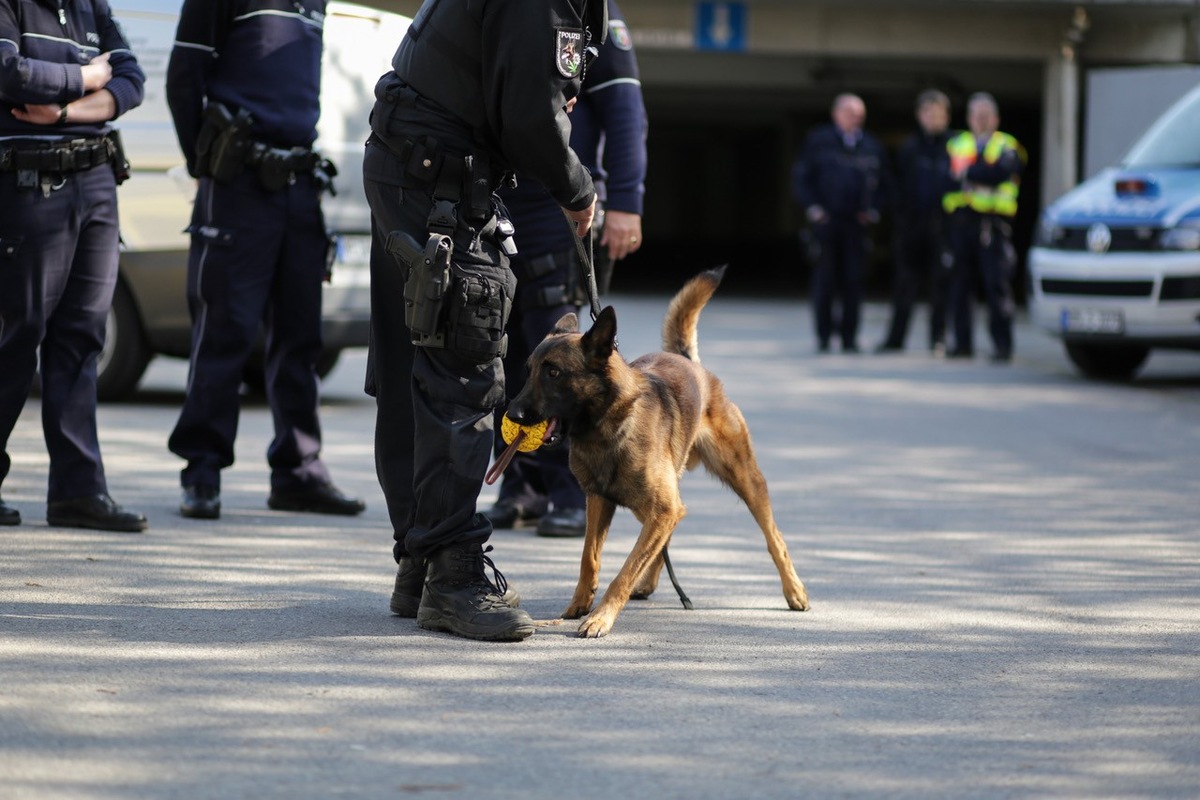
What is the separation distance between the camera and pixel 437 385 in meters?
4.61

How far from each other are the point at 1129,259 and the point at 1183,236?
1.31ft

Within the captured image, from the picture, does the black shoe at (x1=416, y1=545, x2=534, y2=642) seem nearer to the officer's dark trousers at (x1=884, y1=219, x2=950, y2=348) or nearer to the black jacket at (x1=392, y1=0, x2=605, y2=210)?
the black jacket at (x1=392, y1=0, x2=605, y2=210)

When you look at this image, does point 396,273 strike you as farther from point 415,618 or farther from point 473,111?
point 415,618

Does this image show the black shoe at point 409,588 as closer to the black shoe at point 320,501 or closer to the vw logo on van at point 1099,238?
the black shoe at point 320,501

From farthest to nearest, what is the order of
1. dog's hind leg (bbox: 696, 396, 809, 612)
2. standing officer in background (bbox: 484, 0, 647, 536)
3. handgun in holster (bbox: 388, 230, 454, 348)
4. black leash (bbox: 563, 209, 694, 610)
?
1. standing officer in background (bbox: 484, 0, 647, 536)
2. dog's hind leg (bbox: 696, 396, 809, 612)
3. black leash (bbox: 563, 209, 694, 610)
4. handgun in holster (bbox: 388, 230, 454, 348)

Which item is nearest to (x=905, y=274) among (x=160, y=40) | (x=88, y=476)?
(x=160, y=40)

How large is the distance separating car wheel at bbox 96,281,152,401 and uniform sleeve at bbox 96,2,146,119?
3.44m

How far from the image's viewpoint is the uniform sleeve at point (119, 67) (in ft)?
19.6

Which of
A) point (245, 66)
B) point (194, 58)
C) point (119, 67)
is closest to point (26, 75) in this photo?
point (119, 67)

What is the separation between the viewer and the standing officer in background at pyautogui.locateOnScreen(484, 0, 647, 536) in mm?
6223

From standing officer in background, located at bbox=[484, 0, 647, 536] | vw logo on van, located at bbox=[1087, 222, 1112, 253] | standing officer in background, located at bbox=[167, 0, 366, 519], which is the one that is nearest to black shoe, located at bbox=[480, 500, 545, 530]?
standing officer in background, located at bbox=[484, 0, 647, 536]

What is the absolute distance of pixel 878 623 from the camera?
199 inches

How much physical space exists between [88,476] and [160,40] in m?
3.79

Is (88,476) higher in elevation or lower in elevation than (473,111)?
lower
